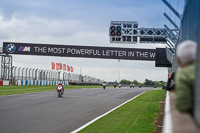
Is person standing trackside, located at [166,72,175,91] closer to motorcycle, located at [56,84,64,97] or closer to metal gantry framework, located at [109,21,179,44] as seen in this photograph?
motorcycle, located at [56,84,64,97]

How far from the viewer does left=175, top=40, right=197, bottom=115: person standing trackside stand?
3.00 meters

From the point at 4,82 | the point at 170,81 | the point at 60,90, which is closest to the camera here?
the point at 170,81

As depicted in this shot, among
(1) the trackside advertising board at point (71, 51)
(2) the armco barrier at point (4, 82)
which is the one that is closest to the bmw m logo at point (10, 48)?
(1) the trackside advertising board at point (71, 51)

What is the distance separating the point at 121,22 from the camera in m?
37.1

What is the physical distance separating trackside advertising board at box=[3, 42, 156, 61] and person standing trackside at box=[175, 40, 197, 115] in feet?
141

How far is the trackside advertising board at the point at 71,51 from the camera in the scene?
4612 centimetres

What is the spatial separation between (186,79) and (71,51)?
44.7m

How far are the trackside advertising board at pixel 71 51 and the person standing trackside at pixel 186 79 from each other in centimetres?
4289

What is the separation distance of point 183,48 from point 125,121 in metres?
8.80

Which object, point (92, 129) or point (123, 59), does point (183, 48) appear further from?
point (123, 59)

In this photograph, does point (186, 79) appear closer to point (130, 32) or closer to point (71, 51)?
point (130, 32)

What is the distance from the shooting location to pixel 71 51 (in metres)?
47.4

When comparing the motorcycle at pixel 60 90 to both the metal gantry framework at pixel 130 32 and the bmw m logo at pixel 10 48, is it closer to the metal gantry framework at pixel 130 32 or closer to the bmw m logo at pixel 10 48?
the metal gantry framework at pixel 130 32

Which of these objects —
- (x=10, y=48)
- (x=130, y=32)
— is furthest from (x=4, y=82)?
(x=130, y=32)
